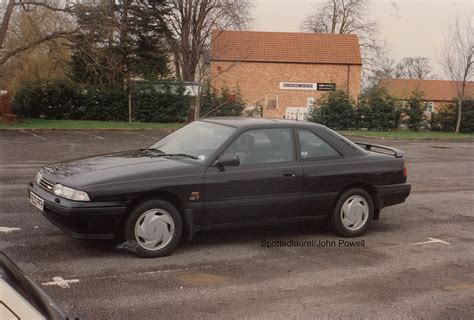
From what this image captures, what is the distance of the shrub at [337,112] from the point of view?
33.0 metres

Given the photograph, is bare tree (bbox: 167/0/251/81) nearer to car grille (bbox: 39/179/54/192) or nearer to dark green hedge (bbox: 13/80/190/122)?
dark green hedge (bbox: 13/80/190/122)

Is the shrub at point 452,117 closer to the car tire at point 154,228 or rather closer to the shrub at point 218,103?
the shrub at point 218,103

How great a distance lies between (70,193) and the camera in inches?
207

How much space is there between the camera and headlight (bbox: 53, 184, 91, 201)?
521 centimetres

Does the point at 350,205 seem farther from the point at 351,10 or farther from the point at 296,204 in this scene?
the point at 351,10

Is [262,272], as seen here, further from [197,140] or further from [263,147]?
[197,140]

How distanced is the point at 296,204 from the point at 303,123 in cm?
111

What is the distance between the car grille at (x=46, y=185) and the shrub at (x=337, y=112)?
2830cm

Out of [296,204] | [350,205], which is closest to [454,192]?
[350,205]

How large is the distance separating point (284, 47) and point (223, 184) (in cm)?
3894

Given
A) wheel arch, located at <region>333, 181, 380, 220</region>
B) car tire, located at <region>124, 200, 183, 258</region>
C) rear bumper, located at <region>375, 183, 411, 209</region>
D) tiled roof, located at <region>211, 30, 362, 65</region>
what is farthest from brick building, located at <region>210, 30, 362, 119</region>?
car tire, located at <region>124, 200, 183, 258</region>

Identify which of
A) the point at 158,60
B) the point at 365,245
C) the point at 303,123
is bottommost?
the point at 365,245

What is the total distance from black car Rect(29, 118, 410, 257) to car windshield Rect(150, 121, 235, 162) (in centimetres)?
2

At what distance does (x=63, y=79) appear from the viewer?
32344 mm
